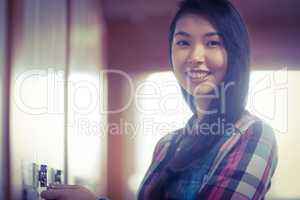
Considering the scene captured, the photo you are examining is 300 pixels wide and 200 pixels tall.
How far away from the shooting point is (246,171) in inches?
39.3

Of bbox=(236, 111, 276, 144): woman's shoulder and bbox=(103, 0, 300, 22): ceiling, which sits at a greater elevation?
bbox=(103, 0, 300, 22): ceiling

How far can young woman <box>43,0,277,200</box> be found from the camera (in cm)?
102

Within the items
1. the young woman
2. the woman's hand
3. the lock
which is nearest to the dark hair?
the young woman

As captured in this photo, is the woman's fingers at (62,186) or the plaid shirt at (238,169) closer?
the plaid shirt at (238,169)

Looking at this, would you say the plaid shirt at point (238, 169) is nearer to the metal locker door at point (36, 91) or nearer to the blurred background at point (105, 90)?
the blurred background at point (105, 90)

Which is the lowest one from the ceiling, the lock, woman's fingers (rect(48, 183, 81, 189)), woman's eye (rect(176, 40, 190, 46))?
woman's fingers (rect(48, 183, 81, 189))

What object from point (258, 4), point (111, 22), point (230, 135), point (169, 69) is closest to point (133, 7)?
point (111, 22)

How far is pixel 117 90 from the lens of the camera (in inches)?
43.8

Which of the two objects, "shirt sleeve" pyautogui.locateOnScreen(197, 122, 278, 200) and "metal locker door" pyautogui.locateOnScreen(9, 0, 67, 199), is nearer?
"shirt sleeve" pyautogui.locateOnScreen(197, 122, 278, 200)

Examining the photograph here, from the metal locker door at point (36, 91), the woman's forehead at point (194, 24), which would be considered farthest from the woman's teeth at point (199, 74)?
the metal locker door at point (36, 91)

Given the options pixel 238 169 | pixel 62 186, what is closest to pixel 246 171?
pixel 238 169

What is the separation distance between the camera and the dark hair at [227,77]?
1.05 metres

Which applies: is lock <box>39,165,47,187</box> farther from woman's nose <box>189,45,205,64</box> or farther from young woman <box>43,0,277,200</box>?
woman's nose <box>189,45,205,64</box>

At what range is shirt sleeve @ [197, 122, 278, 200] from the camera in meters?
0.99
